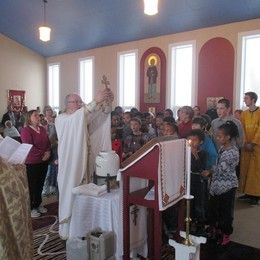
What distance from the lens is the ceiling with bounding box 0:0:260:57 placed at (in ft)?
24.2

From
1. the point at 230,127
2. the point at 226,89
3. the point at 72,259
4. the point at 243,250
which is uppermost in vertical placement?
the point at 226,89

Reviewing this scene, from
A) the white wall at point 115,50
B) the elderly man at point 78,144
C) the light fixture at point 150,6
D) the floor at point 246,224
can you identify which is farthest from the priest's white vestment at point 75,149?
the white wall at point 115,50

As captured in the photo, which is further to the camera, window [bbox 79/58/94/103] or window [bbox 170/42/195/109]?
window [bbox 79/58/94/103]

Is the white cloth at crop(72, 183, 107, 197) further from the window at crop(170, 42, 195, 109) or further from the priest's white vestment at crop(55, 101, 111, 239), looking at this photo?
the window at crop(170, 42, 195, 109)

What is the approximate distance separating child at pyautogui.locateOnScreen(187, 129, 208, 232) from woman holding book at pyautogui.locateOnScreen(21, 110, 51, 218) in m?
2.01

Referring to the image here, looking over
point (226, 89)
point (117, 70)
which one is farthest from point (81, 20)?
point (226, 89)

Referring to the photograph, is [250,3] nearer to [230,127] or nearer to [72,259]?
[230,127]

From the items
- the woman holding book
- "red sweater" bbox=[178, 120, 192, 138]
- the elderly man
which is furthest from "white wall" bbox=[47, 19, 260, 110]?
the elderly man

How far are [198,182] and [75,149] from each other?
1357 millimetres

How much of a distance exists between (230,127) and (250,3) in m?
4.26

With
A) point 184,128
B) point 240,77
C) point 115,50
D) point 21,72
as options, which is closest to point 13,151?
point 184,128

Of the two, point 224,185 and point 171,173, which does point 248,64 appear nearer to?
point 224,185

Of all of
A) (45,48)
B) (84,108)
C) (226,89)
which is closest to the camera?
(84,108)

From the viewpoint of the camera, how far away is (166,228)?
3.75 m
